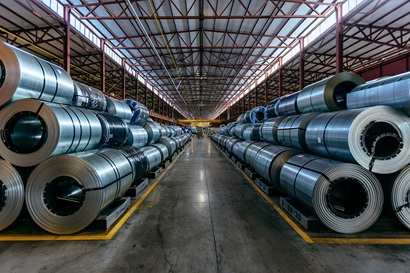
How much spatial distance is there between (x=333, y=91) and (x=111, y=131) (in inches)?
216

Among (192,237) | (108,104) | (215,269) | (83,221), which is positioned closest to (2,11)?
(108,104)

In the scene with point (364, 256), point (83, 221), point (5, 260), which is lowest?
point (364, 256)

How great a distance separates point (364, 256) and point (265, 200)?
244 centimetres

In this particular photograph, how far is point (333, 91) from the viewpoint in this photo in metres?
4.56

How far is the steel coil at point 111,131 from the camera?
183 inches

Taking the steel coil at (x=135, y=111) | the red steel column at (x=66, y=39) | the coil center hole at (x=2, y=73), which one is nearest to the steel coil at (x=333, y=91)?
the steel coil at (x=135, y=111)

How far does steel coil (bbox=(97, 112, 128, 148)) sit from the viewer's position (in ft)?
15.2

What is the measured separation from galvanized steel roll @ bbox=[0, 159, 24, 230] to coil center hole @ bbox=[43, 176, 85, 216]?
0.41m

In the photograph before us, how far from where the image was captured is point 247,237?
10.8 feet

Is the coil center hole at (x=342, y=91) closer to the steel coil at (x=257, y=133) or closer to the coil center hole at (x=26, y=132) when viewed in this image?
the steel coil at (x=257, y=133)

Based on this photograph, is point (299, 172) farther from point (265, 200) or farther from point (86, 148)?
point (86, 148)

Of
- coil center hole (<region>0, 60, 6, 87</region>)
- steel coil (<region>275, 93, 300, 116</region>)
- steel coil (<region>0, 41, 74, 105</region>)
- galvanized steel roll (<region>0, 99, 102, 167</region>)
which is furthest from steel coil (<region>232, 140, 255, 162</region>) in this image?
coil center hole (<region>0, 60, 6, 87</region>)

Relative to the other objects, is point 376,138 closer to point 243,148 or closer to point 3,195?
point 243,148

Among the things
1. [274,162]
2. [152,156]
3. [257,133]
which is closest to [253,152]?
[257,133]
